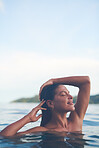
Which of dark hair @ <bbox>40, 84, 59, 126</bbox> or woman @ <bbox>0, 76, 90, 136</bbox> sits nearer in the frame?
woman @ <bbox>0, 76, 90, 136</bbox>

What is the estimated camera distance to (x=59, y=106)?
4.56 m

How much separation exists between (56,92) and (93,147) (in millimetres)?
1204

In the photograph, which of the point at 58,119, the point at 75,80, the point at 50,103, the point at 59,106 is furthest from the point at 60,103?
the point at 75,80

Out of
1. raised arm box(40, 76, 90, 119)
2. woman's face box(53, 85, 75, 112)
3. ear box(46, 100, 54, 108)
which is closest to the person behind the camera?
woman's face box(53, 85, 75, 112)

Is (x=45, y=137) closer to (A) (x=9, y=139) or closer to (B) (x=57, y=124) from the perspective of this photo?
(B) (x=57, y=124)

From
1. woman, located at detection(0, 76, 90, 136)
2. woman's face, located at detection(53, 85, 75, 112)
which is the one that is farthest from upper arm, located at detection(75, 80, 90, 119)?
woman's face, located at detection(53, 85, 75, 112)

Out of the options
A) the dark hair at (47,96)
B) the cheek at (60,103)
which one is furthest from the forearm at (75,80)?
the cheek at (60,103)

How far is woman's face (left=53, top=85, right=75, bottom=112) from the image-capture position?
4527mm

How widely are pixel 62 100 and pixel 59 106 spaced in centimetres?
13

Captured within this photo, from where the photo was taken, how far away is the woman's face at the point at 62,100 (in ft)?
14.9

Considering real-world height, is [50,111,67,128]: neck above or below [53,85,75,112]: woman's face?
below

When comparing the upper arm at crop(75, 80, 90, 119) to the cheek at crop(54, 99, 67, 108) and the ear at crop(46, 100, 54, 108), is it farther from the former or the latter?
the ear at crop(46, 100, 54, 108)

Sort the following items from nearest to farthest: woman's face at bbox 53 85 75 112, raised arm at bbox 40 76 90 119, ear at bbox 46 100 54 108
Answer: woman's face at bbox 53 85 75 112, ear at bbox 46 100 54 108, raised arm at bbox 40 76 90 119

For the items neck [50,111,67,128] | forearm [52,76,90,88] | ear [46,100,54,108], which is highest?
forearm [52,76,90,88]
